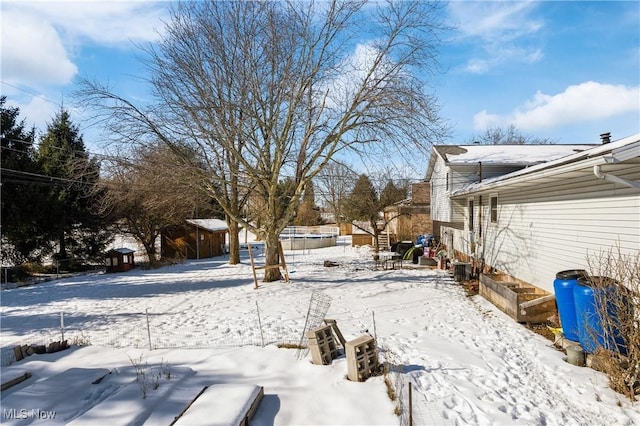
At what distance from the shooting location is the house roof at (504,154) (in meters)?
15.1

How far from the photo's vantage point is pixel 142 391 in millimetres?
4473

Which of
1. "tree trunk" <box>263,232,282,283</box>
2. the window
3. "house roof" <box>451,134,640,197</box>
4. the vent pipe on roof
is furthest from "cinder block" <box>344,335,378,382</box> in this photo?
the vent pipe on roof

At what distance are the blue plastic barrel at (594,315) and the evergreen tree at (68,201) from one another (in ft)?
61.1

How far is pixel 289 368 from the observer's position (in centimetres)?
530

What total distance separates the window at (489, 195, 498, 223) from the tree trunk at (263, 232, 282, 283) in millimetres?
7515

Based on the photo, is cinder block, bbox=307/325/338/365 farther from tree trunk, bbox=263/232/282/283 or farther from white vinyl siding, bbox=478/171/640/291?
tree trunk, bbox=263/232/282/283

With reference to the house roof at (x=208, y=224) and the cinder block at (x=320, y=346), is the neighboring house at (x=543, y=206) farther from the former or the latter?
the house roof at (x=208, y=224)

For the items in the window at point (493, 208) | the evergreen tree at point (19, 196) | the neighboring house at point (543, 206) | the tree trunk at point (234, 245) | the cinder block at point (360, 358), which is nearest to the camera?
the cinder block at point (360, 358)

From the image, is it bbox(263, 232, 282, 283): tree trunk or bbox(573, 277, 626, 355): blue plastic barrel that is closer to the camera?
bbox(573, 277, 626, 355): blue plastic barrel

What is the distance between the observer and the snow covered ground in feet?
13.4

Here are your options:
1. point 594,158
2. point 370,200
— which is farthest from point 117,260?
point 594,158

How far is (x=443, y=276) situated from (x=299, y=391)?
1115cm

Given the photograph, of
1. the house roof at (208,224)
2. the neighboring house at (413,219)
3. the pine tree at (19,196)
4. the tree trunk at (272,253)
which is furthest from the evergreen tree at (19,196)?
the neighboring house at (413,219)

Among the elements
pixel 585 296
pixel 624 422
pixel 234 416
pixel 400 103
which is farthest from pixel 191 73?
pixel 624 422
